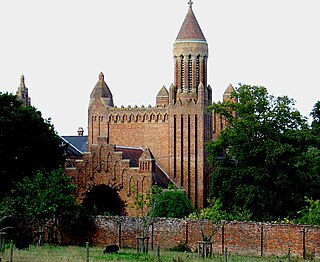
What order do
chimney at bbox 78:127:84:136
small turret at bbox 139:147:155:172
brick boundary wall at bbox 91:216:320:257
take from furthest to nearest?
chimney at bbox 78:127:84:136, small turret at bbox 139:147:155:172, brick boundary wall at bbox 91:216:320:257

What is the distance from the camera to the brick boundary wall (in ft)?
159

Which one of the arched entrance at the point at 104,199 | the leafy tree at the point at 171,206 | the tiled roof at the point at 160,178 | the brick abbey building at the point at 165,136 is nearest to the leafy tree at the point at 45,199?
the leafy tree at the point at 171,206

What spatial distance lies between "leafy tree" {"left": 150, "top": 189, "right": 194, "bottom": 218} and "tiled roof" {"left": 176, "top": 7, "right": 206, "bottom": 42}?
65.8 ft

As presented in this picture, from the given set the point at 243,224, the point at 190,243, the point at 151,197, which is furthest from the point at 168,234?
the point at 151,197

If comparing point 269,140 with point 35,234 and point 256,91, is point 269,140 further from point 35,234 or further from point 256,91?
point 35,234

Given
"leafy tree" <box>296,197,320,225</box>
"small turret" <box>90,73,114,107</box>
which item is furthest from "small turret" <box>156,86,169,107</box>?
"leafy tree" <box>296,197,320,225</box>

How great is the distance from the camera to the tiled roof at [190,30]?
80188 millimetres

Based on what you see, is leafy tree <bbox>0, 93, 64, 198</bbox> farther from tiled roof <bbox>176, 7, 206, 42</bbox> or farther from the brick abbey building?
tiled roof <bbox>176, 7, 206, 42</bbox>

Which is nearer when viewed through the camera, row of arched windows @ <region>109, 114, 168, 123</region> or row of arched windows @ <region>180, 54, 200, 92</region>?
row of arched windows @ <region>180, 54, 200, 92</region>

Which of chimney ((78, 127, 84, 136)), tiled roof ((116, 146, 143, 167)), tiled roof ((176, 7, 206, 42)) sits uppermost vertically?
tiled roof ((176, 7, 206, 42))

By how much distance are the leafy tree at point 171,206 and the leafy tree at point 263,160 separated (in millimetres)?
2465

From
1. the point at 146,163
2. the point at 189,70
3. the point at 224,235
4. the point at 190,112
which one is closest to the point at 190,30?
the point at 189,70

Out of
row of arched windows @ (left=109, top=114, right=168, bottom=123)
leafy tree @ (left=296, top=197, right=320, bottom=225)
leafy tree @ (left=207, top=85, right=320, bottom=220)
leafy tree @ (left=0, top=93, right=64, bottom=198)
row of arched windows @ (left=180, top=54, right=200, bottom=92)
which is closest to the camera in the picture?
leafy tree @ (left=296, top=197, right=320, bottom=225)

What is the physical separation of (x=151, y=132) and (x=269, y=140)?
2063 centimetres
